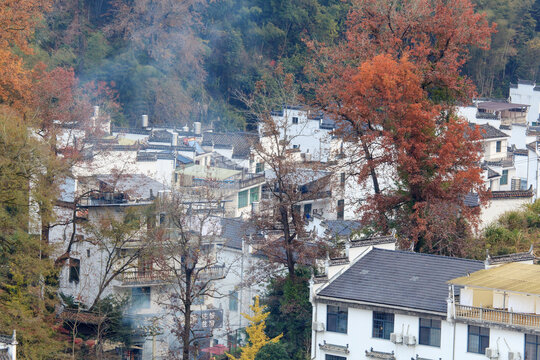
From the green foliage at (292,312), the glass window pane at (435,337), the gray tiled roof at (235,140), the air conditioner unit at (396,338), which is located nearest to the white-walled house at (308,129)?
the gray tiled roof at (235,140)

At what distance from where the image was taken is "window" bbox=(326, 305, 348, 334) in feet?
102

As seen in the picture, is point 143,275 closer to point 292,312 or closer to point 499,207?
point 292,312

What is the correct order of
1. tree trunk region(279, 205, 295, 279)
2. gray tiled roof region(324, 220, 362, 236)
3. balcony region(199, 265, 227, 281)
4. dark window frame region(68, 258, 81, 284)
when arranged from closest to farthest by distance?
tree trunk region(279, 205, 295, 279)
gray tiled roof region(324, 220, 362, 236)
balcony region(199, 265, 227, 281)
dark window frame region(68, 258, 81, 284)

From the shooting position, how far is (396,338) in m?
29.9

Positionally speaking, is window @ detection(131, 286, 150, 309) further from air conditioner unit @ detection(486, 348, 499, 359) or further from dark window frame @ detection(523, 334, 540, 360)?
dark window frame @ detection(523, 334, 540, 360)

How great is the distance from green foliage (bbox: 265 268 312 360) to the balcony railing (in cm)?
604

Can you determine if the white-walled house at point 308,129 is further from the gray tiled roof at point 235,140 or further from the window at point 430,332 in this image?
the window at point 430,332

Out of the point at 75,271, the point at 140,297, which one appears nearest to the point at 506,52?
the point at 140,297

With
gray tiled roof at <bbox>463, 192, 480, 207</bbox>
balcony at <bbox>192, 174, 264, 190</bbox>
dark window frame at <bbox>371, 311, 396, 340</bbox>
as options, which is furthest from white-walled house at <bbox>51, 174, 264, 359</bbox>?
balcony at <bbox>192, 174, 264, 190</bbox>

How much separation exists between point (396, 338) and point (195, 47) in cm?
4525

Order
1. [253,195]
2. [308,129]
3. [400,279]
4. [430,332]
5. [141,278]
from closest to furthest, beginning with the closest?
[430,332] < [400,279] < [141,278] < [253,195] < [308,129]

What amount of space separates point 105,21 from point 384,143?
4168 cm

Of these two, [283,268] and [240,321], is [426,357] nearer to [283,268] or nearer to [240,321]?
[283,268]

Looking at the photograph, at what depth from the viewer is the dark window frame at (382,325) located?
30.3m
